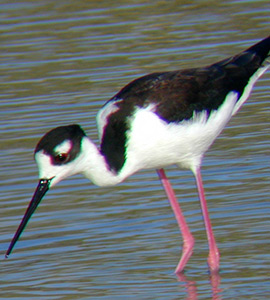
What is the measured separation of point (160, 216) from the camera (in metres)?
7.91

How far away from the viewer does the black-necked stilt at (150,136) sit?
22.2ft

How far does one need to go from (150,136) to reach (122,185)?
1764mm

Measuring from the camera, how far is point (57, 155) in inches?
262

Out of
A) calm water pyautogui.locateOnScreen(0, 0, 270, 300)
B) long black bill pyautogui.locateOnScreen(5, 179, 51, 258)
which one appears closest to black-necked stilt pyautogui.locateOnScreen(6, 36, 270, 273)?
long black bill pyautogui.locateOnScreen(5, 179, 51, 258)

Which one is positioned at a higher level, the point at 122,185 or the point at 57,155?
the point at 122,185

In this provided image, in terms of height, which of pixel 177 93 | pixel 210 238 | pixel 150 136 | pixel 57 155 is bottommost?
pixel 210 238

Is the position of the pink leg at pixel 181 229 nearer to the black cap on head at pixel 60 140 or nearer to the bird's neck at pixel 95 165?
the bird's neck at pixel 95 165

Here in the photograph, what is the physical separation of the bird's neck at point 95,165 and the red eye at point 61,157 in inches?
5.1

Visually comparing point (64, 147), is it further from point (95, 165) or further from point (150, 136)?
point (150, 136)

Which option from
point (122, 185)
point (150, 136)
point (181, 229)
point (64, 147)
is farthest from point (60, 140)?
point (122, 185)

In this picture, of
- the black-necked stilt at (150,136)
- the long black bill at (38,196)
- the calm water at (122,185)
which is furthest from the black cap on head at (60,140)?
the calm water at (122,185)

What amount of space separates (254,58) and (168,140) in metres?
1.28

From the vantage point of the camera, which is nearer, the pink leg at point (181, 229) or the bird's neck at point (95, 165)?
the bird's neck at point (95, 165)

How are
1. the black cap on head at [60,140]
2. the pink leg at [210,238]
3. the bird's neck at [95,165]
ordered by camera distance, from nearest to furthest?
the black cap on head at [60,140] → the bird's neck at [95,165] → the pink leg at [210,238]
